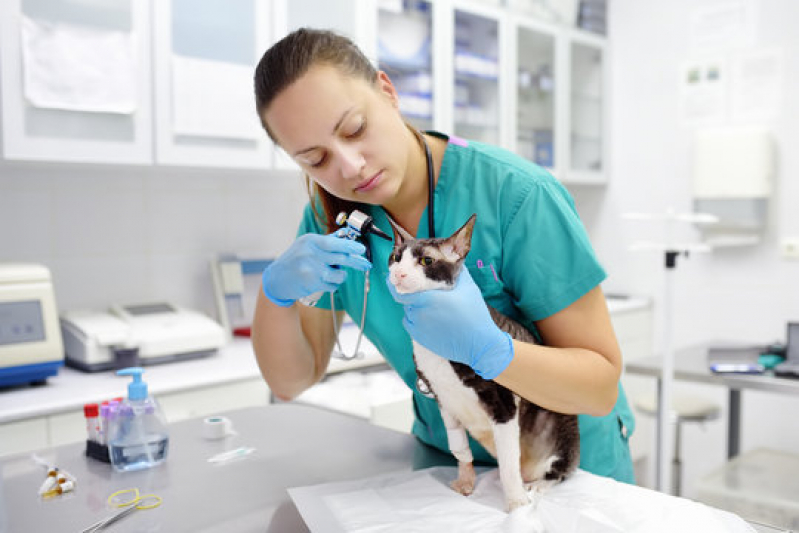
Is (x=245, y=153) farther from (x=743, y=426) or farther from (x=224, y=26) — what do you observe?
(x=743, y=426)

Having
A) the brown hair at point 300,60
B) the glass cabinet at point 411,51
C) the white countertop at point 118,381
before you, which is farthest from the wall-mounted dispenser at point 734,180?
the brown hair at point 300,60

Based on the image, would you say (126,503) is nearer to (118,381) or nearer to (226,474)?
(226,474)

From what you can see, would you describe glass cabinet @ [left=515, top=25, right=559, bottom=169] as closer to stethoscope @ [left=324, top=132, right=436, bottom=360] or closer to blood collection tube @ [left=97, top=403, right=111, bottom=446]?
stethoscope @ [left=324, top=132, right=436, bottom=360]

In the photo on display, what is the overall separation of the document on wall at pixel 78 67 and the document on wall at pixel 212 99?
0.14 meters

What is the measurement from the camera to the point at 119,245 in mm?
2436

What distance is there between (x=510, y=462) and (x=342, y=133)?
49cm

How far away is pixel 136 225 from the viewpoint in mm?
2469

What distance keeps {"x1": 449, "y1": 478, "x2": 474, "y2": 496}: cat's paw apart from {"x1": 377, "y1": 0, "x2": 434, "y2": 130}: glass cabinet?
1962 millimetres

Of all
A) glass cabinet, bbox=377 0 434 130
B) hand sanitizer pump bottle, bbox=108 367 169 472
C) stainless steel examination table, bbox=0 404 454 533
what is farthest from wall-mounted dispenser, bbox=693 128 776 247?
hand sanitizer pump bottle, bbox=108 367 169 472

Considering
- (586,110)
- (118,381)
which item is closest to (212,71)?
(118,381)

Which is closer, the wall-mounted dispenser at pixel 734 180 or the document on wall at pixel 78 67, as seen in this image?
the document on wall at pixel 78 67

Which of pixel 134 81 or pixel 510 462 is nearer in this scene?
pixel 510 462

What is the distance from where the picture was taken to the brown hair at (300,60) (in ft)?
3.13

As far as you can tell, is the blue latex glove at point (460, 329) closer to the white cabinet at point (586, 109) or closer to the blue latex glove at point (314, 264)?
the blue latex glove at point (314, 264)
